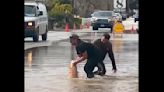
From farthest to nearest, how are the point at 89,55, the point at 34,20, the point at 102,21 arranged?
the point at 102,21, the point at 34,20, the point at 89,55

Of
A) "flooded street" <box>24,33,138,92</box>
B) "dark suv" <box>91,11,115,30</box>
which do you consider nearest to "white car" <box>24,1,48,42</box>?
"flooded street" <box>24,33,138,92</box>

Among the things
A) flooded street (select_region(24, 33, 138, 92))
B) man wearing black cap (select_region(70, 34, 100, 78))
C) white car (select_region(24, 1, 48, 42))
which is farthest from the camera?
white car (select_region(24, 1, 48, 42))

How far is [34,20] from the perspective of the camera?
75.3 feet

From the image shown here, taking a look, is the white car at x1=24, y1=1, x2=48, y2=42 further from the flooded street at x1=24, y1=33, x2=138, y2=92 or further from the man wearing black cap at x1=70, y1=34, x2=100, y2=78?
the man wearing black cap at x1=70, y1=34, x2=100, y2=78

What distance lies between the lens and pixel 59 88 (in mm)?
9016

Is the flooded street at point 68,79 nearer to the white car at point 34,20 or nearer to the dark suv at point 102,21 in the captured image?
the white car at point 34,20

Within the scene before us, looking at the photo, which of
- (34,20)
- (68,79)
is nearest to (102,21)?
(34,20)

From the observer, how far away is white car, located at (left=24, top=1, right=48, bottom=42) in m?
22.8

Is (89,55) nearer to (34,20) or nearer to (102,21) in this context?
(34,20)

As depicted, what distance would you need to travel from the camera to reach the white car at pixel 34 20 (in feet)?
74.7

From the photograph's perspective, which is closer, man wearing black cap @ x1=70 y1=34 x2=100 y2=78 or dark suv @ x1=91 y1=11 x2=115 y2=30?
man wearing black cap @ x1=70 y1=34 x2=100 y2=78
